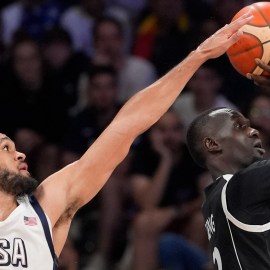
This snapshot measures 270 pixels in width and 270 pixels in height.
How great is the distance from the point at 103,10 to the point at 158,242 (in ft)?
10.8

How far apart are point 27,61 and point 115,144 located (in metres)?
4.28

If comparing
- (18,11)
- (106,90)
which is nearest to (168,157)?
(106,90)

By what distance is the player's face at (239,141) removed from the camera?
5.29 metres

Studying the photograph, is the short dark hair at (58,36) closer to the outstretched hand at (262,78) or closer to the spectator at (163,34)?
the spectator at (163,34)

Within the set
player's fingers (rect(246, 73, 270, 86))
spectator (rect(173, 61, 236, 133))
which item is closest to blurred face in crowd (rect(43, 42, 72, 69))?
spectator (rect(173, 61, 236, 133))

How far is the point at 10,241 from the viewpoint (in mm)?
5305

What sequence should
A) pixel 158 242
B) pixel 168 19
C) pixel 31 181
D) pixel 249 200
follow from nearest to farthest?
1. pixel 249 200
2. pixel 31 181
3. pixel 158 242
4. pixel 168 19

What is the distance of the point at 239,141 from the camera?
530cm

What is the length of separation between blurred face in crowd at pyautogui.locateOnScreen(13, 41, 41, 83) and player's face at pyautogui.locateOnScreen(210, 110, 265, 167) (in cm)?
445

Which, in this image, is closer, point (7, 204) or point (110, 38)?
point (7, 204)

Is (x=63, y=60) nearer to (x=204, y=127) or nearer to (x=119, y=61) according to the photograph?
(x=119, y=61)

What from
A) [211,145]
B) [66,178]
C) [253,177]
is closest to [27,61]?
[66,178]

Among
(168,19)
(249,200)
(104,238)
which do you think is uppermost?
(249,200)

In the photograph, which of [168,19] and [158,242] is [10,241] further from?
[168,19]
